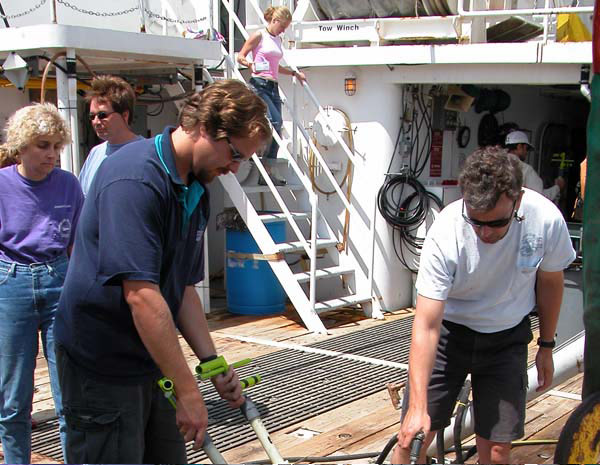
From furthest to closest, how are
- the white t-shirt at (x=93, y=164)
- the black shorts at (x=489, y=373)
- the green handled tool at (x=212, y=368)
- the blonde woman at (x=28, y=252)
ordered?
1. the white t-shirt at (x=93, y=164)
2. the blonde woman at (x=28, y=252)
3. the black shorts at (x=489, y=373)
4. the green handled tool at (x=212, y=368)

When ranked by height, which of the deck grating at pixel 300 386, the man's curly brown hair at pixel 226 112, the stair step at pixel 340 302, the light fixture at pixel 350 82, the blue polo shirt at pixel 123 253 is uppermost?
the light fixture at pixel 350 82

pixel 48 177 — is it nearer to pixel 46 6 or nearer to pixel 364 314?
pixel 364 314

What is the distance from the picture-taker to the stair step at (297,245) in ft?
26.6

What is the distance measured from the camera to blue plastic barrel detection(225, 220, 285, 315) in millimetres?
8477

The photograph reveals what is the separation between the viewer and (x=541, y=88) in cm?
1116

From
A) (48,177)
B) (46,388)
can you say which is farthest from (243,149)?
(46,388)

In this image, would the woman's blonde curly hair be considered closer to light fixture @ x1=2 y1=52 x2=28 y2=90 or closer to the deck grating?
the deck grating

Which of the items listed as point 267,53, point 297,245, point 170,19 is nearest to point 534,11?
point 267,53

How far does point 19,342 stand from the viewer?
3.68 metres

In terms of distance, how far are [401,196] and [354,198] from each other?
55 centimetres

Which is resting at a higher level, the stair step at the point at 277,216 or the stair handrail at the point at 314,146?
the stair handrail at the point at 314,146

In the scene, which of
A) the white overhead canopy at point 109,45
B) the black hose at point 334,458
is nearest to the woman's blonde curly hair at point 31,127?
the black hose at point 334,458

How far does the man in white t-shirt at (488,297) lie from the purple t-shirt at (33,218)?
1.82 meters

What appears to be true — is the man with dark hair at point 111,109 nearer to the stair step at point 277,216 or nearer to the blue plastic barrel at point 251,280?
the stair step at point 277,216
